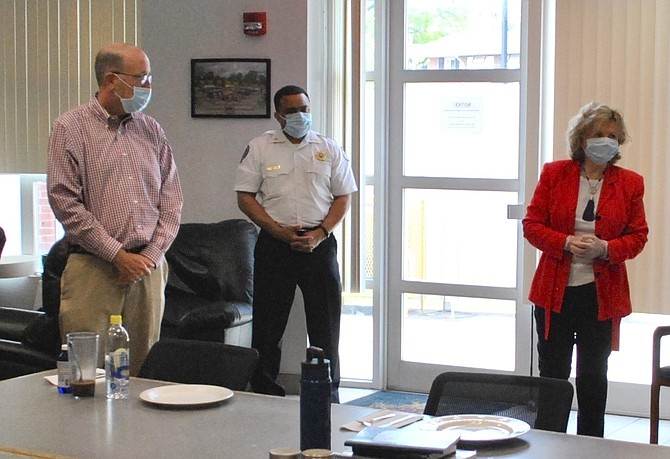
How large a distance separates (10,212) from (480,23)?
3.44 meters

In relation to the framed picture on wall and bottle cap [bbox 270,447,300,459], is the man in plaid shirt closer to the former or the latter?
bottle cap [bbox 270,447,300,459]

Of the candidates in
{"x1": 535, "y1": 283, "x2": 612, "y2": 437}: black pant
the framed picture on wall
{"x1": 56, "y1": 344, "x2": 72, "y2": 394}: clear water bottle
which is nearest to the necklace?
{"x1": 535, "y1": 283, "x2": 612, "y2": 437}: black pant

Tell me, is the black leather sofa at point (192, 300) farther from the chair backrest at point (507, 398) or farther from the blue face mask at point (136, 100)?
A: the chair backrest at point (507, 398)

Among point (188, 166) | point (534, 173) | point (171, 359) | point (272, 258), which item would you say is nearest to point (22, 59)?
point (188, 166)

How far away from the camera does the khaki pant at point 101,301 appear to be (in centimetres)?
341

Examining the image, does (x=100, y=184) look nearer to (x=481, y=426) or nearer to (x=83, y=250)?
(x=83, y=250)

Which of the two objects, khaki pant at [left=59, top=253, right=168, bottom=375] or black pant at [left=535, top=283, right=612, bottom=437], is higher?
khaki pant at [left=59, top=253, right=168, bottom=375]

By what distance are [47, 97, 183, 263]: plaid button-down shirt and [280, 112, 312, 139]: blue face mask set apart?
1383mm

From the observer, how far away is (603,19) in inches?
188

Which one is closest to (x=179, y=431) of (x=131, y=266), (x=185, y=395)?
(x=185, y=395)

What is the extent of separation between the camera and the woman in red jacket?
142 inches

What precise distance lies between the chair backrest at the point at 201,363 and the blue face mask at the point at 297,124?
2065mm

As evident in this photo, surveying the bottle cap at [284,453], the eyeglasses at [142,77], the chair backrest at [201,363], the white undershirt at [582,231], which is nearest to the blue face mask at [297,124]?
the eyeglasses at [142,77]

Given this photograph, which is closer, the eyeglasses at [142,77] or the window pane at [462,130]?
the eyeglasses at [142,77]
